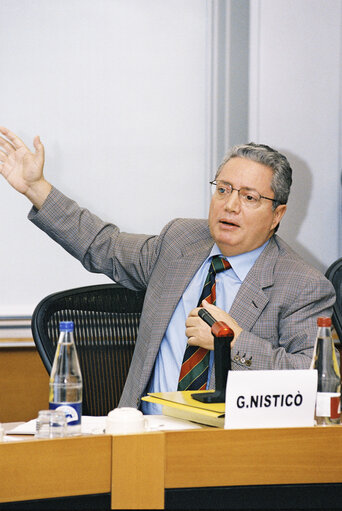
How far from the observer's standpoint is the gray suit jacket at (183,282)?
80.4 inches

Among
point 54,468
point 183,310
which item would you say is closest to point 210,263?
point 183,310

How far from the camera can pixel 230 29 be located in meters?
2.74

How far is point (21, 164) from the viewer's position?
216 cm

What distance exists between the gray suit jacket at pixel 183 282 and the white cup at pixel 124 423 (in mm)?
657

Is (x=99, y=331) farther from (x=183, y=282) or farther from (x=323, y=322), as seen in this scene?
(x=323, y=322)

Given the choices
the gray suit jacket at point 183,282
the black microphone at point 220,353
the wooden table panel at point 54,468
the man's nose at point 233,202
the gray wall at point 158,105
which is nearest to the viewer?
the wooden table panel at point 54,468

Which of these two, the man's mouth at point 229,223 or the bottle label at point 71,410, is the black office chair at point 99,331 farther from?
the bottle label at point 71,410

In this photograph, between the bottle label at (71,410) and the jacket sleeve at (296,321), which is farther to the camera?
the jacket sleeve at (296,321)


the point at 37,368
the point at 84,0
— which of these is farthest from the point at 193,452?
the point at 84,0

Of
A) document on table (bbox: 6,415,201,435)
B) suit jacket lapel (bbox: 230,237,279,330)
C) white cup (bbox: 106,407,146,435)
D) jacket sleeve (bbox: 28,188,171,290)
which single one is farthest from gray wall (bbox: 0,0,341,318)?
white cup (bbox: 106,407,146,435)

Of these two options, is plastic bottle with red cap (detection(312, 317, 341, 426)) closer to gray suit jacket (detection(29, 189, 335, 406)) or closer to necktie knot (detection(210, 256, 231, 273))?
gray suit jacket (detection(29, 189, 335, 406))

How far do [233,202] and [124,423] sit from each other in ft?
3.49

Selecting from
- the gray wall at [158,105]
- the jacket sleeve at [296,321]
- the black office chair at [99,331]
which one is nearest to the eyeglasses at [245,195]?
the jacket sleeve at [296,321]

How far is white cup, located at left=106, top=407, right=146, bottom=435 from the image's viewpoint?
1222 millimetres
